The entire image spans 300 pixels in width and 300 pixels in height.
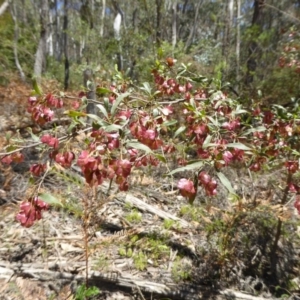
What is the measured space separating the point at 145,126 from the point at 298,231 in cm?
239

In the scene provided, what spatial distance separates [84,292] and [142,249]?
69 centimetres

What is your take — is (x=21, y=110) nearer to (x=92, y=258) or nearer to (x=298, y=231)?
(x=92, y=258)

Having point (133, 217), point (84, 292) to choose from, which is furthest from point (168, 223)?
point (84, 292)

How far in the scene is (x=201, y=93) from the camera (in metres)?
2.47

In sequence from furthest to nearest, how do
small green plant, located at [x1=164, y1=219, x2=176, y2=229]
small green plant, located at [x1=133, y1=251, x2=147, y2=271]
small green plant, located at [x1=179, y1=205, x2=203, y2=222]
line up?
small green plant, located at [x1=179, y1=205, x2=203, y2=222]
small green plant, located at [x1=164, y1=219, x2=176, y2=229]
small green plant, located at [x1=133, y1=251, x2=147, y2=271]

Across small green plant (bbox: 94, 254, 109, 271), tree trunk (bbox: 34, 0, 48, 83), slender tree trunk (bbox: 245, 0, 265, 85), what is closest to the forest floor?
small green plant (bbox: 94, 254, 109, 271)

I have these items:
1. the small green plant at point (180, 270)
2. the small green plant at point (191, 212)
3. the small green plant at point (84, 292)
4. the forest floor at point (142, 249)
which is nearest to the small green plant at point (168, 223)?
the forest floor at point (142, 249)

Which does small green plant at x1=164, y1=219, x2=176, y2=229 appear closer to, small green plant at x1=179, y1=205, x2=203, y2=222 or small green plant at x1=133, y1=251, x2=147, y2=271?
small green plant at x1=179, y1=205, x2=203, y2=222

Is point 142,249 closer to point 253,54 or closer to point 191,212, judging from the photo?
point 191,212

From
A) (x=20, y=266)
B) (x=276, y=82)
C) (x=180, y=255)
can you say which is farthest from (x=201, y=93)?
(x=276, y=82)

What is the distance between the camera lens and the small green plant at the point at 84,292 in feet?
6.40

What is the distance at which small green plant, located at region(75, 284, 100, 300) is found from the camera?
6.40ft

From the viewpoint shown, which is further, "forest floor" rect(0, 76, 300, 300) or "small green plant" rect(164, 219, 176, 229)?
"small green plant" rect(164, 219, 176, 229)

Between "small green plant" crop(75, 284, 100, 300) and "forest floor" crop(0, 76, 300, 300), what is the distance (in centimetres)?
5
